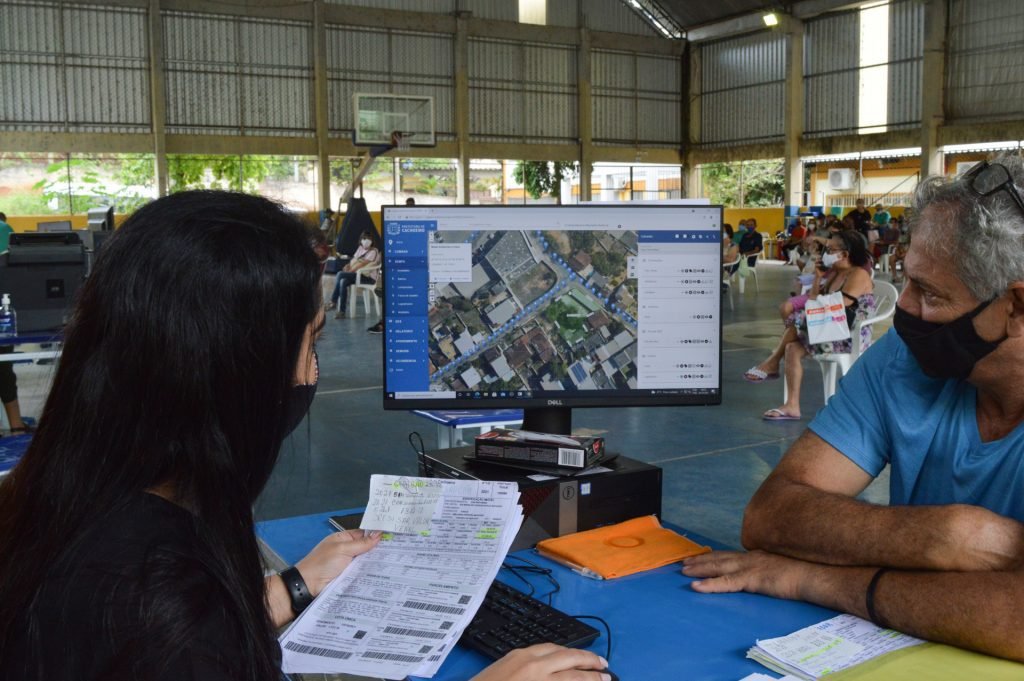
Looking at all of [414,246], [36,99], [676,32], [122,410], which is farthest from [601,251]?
[676,32]

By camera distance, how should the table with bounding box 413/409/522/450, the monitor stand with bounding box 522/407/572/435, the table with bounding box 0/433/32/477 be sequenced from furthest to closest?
the table with bounding box 413/409/522/450 → the table with bounding box 0/433/32/477 → the monitor stand with bounding box 522/407/572/435

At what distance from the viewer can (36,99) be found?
1775 centimetres

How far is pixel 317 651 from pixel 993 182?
110cm

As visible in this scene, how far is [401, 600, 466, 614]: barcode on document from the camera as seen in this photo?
133 cm

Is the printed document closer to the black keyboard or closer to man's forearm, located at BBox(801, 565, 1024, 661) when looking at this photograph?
the black keyboard

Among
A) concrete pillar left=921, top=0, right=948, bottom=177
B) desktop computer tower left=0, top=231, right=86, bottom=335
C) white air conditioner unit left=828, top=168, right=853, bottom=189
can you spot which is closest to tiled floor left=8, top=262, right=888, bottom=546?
desktop computer tower left=0, top=231, right=86, bottom=335

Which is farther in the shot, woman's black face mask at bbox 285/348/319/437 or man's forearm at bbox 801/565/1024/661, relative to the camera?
man's forearm at bbox 801/565/1024/661

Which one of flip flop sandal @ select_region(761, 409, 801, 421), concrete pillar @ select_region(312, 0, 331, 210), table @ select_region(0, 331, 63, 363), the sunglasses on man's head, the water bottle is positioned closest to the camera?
the sunglasses on man's head

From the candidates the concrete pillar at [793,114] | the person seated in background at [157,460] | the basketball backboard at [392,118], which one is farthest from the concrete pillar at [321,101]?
Answer: the person seated in background at [157,460]

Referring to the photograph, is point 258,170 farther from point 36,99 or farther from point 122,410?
point 122,410

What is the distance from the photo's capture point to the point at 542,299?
5.86 feet

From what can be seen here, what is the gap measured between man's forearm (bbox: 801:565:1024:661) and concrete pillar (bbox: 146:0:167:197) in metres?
18.6

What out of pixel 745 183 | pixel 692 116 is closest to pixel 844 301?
pixel 692 116

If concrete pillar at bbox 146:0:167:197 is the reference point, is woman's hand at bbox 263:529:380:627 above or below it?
below
